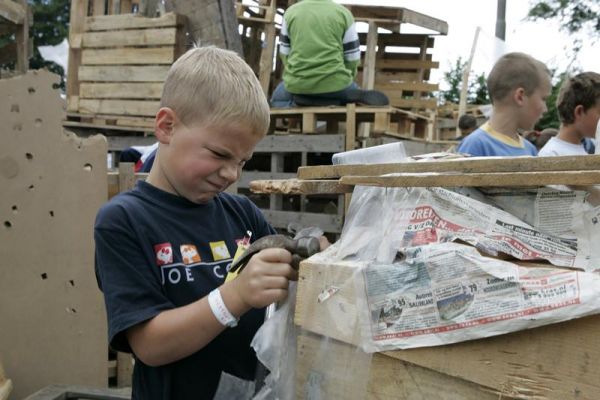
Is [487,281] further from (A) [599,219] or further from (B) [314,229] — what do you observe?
(B) [314,229]

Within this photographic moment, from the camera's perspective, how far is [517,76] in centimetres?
378

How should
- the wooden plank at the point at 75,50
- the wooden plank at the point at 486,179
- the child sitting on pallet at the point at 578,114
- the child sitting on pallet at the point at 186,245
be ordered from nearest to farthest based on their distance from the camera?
the wooden plank at the point at 486,179, the child sitting on pallet at the point at 186,245, the child sitting on pallet at the point at 578,114, the wooden plank at the point at 75,50

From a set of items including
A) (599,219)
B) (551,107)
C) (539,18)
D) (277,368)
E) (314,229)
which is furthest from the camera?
(539,18)

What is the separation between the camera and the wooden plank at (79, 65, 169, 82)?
700 centimetres

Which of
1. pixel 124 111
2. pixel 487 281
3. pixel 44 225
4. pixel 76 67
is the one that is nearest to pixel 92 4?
pixel 76 67

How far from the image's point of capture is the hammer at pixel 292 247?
128 centimetres

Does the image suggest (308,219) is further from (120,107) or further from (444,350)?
(444,350)

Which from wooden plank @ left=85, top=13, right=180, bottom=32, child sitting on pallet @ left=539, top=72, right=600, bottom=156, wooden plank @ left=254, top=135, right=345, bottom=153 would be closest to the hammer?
child sitting on pallet @ left=539, top=72, right=600, bottom=156

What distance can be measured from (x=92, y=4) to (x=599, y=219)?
351 inches

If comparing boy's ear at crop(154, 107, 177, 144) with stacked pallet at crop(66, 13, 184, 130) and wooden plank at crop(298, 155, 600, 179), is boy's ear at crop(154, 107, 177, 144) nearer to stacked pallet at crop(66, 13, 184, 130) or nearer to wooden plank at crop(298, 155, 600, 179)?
wooden plank at crop(298, 155, 600, 179)

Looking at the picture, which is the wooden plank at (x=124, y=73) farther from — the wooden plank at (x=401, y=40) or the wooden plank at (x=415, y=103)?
the wooden plank at (x=401, y=40)

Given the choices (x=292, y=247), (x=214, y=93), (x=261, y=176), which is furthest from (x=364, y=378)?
(x=261, y=176)

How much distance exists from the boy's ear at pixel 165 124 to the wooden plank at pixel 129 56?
5.46 metres

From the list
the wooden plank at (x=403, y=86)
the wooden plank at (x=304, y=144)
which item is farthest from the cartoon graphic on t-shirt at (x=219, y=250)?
the wooden plank at (x=403, y=86)
